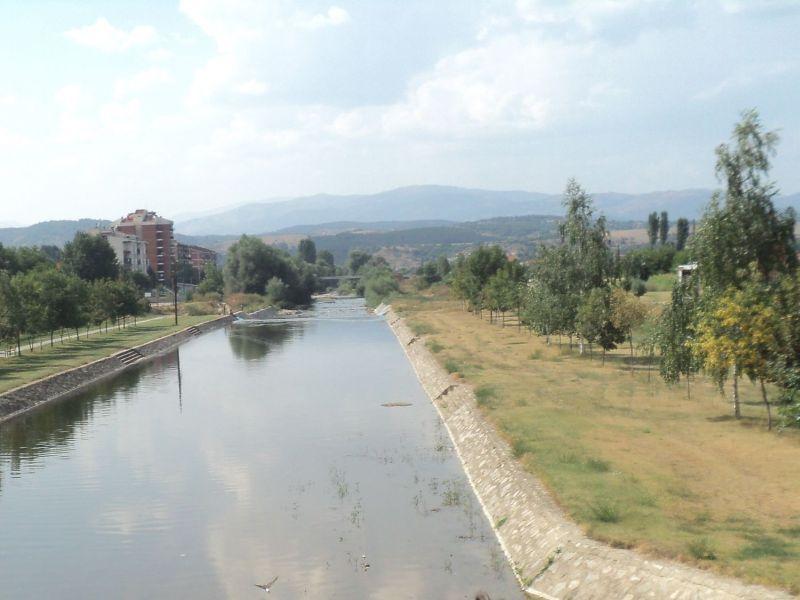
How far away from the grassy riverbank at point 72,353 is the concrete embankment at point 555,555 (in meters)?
30.4

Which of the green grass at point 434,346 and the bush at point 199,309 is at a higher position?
the green grass at point 434,346

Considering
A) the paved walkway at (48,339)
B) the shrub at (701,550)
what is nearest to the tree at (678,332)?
the shrub at (701,550)

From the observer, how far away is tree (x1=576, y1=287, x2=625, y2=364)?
51156 mm

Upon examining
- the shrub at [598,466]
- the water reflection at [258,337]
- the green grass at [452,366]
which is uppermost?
the shrub at [598,466]

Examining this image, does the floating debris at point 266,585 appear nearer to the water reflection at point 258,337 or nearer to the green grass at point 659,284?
the water reflection at point 258,337

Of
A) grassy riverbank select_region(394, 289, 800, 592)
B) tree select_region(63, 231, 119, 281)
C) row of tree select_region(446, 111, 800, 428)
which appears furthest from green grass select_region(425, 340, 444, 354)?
tree select_region(63, 231, 119, 281)

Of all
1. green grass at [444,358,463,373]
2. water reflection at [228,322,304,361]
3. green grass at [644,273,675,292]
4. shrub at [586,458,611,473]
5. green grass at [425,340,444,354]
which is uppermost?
green grass at [644,273,675,292]

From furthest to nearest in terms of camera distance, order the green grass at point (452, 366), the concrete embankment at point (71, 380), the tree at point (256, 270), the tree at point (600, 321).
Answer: the tree at point (256, 270)
the tree at point (600, 321)
the green grass at point (452, 366)
the concrete embankment at point (71, 380)

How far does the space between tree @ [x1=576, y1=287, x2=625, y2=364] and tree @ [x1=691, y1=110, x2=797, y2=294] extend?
56.6 ft

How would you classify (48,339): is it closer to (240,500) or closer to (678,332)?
(240,500)

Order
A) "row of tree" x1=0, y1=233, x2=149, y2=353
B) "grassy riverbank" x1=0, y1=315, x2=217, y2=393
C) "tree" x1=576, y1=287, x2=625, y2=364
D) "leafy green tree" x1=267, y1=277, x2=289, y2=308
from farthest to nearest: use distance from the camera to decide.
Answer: "leafy green tree" x1=267, y1=277, x2=289, y2=308, "row of tree" x1=0, y1=233, x2=149, y2=353, "grassy riverbank" x1=0, y1=315, x2=217, y2=393, "tree" x1=576, y1=287, x2=625, y2=364

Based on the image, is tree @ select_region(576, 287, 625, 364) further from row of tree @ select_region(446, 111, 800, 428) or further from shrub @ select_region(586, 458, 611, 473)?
shrub @ select_region(586, 458, 611, 473)

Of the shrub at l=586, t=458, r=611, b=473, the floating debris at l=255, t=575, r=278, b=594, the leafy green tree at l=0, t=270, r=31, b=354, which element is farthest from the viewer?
the leafy green tree at l=0, t=270, r=31, b=354

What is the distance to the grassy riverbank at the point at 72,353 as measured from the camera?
5197cm
